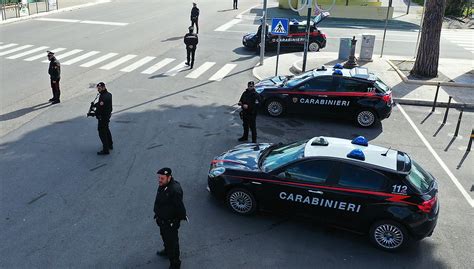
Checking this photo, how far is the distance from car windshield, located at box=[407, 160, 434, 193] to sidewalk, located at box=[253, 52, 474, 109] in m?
8.69

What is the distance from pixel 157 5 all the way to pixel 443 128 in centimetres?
3330

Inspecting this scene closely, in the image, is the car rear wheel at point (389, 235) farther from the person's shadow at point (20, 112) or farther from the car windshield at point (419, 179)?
the person's shadow at point (20, 112)

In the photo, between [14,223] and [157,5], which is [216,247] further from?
[157,5]

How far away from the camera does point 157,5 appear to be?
136 ft

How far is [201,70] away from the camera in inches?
757

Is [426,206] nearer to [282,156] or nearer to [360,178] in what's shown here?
[360,178]

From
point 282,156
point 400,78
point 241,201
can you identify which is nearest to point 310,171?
point 282,156

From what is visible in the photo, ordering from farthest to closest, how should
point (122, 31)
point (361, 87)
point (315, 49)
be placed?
point (122, 31) → point (315, 49) → point (361, 87)

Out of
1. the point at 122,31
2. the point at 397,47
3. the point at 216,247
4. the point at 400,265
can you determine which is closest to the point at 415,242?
the point at 400,265

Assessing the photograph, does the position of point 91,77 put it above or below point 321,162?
below

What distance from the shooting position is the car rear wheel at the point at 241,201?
8.10 metres

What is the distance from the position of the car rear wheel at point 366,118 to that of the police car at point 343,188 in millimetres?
5057

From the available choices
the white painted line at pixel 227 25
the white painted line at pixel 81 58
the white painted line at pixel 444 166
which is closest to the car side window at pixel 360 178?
the white painted line at pixel 444 166

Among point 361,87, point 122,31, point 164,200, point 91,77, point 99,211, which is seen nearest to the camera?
point 164,200
